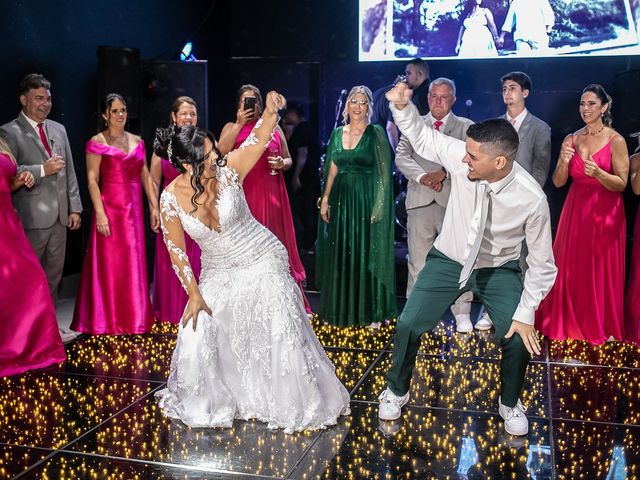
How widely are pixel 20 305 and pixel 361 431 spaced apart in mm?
2210

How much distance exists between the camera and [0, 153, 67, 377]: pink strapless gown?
13.9ft

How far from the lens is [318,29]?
859 centimetres

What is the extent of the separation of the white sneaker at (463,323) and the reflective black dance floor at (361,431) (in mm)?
530

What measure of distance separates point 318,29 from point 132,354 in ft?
16.9

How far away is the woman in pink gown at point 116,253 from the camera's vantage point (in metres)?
5.09

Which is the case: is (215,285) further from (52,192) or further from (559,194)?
(559,194)

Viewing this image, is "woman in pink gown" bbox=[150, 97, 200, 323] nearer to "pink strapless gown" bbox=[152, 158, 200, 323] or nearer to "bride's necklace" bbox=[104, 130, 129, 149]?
"pink strapless gown" bbox=[152, 158, 200, 323]

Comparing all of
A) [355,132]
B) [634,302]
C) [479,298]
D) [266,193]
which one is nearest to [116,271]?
[266,193]

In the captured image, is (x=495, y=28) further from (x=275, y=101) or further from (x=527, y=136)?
(x=275, y=101)

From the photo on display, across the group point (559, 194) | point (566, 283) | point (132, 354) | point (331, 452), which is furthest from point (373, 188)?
point (559, 194)

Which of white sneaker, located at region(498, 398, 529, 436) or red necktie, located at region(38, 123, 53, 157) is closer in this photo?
white sneaker, located at region(498, 398, 529, 436)

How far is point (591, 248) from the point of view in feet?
16.3

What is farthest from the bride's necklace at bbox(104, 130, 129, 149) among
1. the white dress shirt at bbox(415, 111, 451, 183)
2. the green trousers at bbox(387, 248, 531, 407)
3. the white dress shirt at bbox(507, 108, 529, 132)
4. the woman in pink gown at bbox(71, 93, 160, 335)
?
the white dress shirt at bbox(507, 108, 529, 132)

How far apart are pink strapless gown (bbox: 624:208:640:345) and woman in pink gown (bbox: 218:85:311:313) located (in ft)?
7.21
